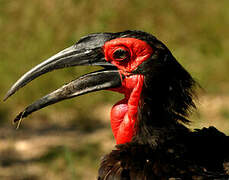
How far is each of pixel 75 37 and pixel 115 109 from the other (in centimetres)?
415

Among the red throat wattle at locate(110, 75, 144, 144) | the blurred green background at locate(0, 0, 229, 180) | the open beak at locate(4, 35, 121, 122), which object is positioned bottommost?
the red throat wattle at locate(110, 75, 144, 144)

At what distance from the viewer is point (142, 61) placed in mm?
2701

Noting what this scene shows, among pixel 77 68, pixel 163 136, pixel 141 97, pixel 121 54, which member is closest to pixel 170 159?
pixel 163 136

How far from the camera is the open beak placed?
107 inches

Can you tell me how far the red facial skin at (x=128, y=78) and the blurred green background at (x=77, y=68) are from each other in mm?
2228

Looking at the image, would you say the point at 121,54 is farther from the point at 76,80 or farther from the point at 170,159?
→ the point at 170,159

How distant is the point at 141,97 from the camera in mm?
2701

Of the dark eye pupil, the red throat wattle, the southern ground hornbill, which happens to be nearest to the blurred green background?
the red throat wattle

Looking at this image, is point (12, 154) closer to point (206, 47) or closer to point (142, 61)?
point (142, 61)

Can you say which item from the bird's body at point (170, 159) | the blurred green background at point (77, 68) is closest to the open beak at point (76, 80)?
the bird's body at point (170, 159)

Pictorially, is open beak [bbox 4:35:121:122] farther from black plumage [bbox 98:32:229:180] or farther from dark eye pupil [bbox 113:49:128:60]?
black plumage [bbox 98:32:229:180]

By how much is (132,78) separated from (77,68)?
3.77 m

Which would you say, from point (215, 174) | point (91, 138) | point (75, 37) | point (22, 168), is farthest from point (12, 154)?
point (215, 174)

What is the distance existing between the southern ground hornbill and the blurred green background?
90.8 inches
